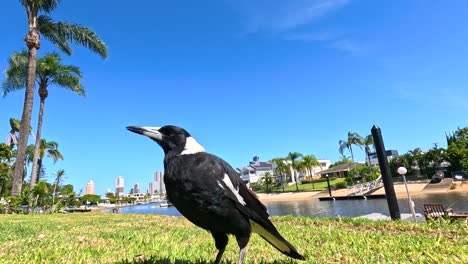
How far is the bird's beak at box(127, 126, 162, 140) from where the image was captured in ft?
9.48

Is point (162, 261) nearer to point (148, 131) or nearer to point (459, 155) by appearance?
point (148, 131)

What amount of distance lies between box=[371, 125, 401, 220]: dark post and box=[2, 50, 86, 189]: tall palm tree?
859 inches

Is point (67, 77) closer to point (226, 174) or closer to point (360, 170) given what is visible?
point (226, 174)

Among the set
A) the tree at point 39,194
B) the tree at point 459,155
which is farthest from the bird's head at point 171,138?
the tree at point 459,155

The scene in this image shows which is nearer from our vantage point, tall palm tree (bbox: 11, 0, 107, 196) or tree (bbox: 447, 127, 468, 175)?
tall palm tree (bbox: 11, 0, 107, 196)

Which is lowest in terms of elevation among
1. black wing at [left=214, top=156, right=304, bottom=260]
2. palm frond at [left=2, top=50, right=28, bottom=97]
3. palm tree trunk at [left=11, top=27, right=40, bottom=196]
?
black wing at [left=214, top=156, right=304, bottom=260]

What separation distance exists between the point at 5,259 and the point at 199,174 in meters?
2.30

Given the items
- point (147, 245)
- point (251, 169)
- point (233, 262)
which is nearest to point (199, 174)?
point (233, 262)

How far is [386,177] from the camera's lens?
304 inches

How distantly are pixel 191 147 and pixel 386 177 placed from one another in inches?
257

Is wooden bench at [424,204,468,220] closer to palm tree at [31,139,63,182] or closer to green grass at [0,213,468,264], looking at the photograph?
green grass at [0,213,468,264]

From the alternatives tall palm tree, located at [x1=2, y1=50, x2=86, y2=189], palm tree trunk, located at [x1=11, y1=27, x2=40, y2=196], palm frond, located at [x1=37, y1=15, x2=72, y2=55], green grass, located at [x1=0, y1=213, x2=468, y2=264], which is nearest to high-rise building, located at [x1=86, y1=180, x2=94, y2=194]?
tall palm tree, located at [x1=2, y1=50, x2=86, y2=189]

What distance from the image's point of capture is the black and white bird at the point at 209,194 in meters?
2.45

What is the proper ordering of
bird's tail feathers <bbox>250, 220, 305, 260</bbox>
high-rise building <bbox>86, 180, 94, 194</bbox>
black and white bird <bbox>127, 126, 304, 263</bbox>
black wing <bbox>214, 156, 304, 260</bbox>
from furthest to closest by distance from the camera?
high-rise building <bbox>86, 180, 94, 194</bbox>
bird's tail feathers <bbox>250, 220, 305, 260</bbox>
black wing <bbox>214, 156, 304, 260</bbox>
black and white bird <bbox>127, 126, 304, 263</bbox>
